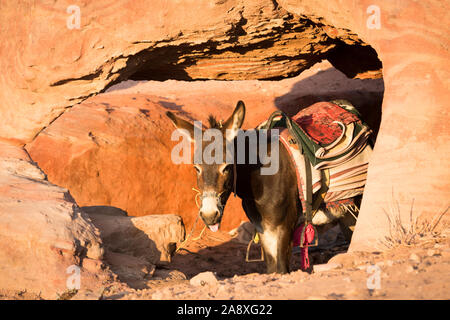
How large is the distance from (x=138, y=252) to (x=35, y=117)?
6.67 feet

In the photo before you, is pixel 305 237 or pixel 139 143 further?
pixel 139 143

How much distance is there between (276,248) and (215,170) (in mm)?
1238

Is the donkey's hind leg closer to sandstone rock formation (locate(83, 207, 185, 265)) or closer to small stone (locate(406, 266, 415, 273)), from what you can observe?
sandstone rock formation (locate(83, 207, 185, 265))

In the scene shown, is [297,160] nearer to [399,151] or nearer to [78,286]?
[399,151]

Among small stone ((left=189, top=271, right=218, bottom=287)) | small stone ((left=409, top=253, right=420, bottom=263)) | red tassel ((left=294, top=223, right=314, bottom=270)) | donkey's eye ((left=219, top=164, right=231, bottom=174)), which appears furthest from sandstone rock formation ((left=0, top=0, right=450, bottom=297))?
donkey's eye ((left=219, top=164, right=231, bottom=174))

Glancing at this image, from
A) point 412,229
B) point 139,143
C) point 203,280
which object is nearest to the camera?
point 203,280

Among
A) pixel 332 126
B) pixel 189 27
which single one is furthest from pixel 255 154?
pixel 189 27

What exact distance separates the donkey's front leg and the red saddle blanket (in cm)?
108

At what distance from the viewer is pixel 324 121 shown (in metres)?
5.46

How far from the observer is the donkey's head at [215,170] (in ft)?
13.2

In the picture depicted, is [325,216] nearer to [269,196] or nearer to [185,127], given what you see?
[269,196]

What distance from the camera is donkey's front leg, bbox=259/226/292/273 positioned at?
4.76 metres

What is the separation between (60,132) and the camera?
8227 mm

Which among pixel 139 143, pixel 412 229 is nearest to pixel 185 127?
pixel 412 229
